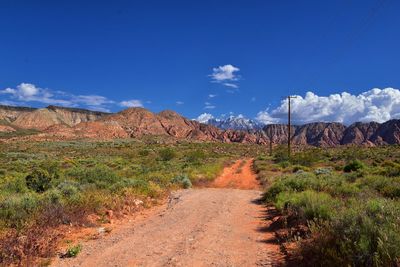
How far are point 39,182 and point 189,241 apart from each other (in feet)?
39.5

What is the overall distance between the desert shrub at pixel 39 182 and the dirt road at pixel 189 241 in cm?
704

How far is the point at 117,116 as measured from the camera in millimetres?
183125

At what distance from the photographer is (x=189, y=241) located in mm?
9008

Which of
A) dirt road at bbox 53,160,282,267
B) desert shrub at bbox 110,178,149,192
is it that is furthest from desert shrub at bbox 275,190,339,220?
desert shrub at bbox 110,178,149,192

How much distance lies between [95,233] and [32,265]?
2931 mm

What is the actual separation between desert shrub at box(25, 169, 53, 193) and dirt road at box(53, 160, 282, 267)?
7035 mm

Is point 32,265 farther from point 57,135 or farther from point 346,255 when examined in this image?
point 57,135

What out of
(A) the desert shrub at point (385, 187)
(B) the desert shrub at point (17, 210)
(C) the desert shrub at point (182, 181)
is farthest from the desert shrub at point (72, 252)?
(C) the desert shrub at point (182, 181)

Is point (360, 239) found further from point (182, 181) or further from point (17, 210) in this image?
point (182, 181)

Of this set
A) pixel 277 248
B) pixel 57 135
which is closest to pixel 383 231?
pixel 277 248

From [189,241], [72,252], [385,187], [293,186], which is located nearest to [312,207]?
[189,241]

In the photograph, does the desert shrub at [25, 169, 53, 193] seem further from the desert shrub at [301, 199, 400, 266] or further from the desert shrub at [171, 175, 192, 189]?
the desert shrub at [301, 199, 400, 266]

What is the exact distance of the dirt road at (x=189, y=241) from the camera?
7633 millimetres

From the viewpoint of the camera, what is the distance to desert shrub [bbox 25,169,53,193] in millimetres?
18194
